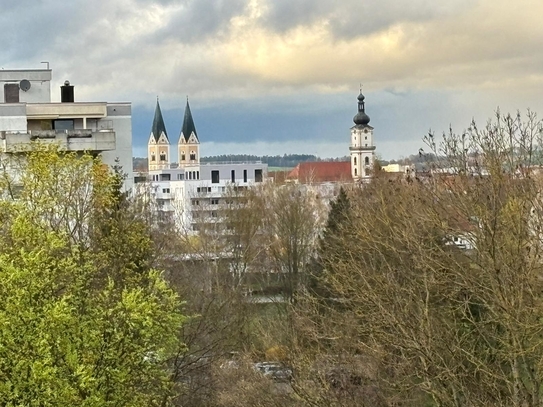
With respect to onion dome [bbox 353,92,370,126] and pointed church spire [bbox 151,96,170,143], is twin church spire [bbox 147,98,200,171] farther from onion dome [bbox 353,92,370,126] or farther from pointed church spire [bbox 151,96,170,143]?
onion dome [bbox 353,92,370,126]

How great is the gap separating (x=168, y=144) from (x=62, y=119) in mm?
139709

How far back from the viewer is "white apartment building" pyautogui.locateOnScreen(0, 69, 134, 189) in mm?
35500

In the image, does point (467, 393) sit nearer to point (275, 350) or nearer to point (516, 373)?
point (516, 373)

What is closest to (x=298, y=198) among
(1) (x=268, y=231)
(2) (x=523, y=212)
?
(1) (x=268, y=231)

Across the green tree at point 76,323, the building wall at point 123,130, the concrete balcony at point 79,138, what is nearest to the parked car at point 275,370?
the green tree at point 76,323

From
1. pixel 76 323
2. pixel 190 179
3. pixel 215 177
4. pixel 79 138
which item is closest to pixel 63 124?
pixel 79 138

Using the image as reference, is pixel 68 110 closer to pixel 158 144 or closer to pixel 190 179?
pixel 190 179

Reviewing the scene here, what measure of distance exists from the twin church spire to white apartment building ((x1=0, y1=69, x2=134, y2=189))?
432 feet

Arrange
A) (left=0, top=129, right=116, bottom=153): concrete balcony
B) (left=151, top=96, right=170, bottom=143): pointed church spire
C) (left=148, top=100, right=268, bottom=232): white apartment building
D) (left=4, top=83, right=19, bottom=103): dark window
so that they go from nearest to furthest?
(left=0, top=129, right=116, bottom=153): concrete balcony < (left=4, top=83, right=19, bottom=103): dark window < (left=148, top=100, right=268, bottom=232): white apartment building < (left=151, top=96, right=170, bottom=143): pointed church spire

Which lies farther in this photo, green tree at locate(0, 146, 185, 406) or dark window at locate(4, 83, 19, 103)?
dark window at locate(4, 83, 19, 103)

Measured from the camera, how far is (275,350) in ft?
89.1

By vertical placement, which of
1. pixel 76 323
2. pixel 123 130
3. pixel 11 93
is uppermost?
pixel 11 93

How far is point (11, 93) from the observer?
44.6 metres

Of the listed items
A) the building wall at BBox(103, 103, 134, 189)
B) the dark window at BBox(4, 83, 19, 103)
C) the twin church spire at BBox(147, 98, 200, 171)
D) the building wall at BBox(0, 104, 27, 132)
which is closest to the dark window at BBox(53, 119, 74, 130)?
the building wall at BBox(103, 103, 134, 189)
